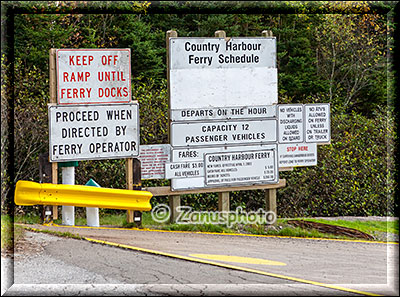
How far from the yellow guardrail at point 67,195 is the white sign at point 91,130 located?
2.51 feet

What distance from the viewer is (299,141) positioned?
1027 cm

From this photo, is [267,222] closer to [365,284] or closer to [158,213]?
[158,213]

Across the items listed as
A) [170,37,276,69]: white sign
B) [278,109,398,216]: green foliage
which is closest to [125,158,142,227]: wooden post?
[170,37,276,69]: white sign

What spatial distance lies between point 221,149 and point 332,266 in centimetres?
290

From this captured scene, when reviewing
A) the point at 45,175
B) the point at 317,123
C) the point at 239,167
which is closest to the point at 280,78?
the point at 317,123

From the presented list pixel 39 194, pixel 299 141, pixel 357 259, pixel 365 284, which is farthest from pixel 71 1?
pixel 365 284

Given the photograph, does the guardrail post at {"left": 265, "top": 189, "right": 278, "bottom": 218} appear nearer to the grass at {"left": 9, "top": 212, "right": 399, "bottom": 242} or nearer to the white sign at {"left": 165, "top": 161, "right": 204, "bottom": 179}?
the grass at {"left": 9, "top": 212, "right": 399, "bottom": 242}

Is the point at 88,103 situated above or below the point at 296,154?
above

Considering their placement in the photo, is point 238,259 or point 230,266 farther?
point 238,259

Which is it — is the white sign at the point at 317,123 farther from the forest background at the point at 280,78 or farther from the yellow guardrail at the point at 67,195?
the yellow guardrail at the point at 67,195

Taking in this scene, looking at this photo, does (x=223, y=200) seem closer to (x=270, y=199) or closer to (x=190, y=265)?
(x=270, y=199)

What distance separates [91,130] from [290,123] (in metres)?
3.47

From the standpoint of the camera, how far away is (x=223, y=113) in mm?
9336

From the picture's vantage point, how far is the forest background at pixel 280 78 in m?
11.5
